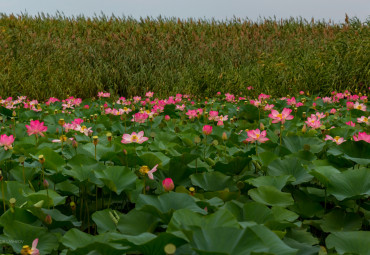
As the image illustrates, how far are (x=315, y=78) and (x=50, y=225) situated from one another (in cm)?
540

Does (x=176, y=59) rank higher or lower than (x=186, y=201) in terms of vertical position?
higher

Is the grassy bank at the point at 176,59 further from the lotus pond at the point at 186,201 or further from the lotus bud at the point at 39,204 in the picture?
the lotus bud at the point at 39,204

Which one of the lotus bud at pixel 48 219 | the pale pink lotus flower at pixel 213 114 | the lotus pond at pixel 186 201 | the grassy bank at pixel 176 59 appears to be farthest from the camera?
the grassy bank at pixel 176 59

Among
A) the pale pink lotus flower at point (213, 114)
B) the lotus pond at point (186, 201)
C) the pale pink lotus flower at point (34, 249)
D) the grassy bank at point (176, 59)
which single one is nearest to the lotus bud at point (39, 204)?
the lotus pond at point (186, 201)

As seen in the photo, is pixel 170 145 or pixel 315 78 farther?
pixel 315 78

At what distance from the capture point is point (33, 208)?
1.21m

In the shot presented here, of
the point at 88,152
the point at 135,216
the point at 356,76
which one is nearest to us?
the point at 135,216

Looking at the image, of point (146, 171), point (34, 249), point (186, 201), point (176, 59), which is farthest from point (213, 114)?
point (176, 59)

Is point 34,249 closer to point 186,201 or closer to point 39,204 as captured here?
point 39,204

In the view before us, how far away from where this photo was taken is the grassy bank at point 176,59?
6352 millimetres

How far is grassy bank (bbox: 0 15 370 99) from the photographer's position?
635 cm

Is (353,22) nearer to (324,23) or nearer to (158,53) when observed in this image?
(158,53)

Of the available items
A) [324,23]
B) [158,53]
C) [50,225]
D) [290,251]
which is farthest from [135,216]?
[324,23]

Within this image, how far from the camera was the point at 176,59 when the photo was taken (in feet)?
31.3
